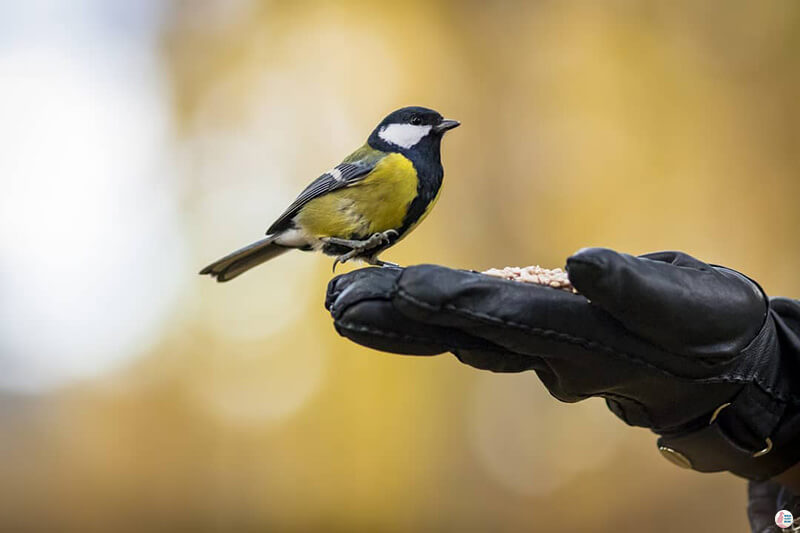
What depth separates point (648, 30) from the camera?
2764 mm

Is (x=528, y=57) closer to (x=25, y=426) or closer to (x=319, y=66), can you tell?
(x=319, y=66)

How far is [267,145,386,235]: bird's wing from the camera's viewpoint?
112cm

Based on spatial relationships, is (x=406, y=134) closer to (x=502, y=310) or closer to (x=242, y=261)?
(x=242, y=261)

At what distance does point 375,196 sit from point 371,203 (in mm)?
11

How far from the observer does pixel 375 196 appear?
108 centimetres

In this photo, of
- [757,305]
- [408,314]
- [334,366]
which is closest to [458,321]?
[408,314]

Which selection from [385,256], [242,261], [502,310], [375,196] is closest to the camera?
[502,310]

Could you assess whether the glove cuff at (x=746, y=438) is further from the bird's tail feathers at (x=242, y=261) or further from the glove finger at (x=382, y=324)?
the bird's tail feathers at (x=242, y=261)

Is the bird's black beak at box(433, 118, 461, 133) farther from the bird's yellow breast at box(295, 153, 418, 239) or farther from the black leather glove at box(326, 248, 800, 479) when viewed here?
the black leather glove at box(326, 248, 800, 479)

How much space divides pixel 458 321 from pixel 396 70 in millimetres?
2206

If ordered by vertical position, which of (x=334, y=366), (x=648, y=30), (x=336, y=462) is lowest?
(x=336, y=462)

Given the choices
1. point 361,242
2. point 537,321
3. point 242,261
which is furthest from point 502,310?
point 242,261

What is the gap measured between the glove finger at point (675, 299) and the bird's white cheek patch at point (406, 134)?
0.43 meters

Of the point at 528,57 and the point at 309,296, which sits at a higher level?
the point at 528,57
